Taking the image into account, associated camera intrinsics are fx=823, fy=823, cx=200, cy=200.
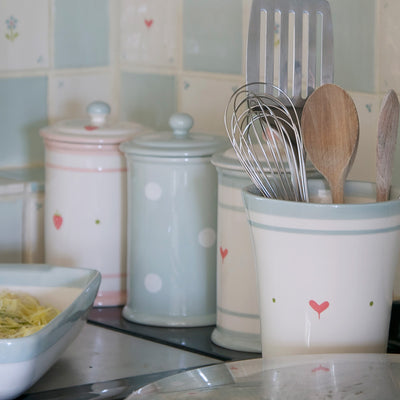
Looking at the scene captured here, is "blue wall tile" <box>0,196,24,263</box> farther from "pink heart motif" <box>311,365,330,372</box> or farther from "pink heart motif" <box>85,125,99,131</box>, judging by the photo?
"pink heart motif" <box>311,365,330,372</box>

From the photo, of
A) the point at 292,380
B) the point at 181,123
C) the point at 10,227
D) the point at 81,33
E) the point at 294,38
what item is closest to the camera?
the point at 292,380

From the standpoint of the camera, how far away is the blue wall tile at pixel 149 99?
3.11ft

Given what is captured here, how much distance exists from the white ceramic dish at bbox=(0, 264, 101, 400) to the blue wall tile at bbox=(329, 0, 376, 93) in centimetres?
28

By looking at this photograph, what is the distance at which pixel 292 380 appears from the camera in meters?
0.51

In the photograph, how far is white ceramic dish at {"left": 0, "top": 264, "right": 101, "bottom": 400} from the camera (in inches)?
22.1

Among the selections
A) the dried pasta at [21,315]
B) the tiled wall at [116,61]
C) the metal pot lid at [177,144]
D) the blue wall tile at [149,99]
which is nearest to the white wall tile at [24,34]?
the tiled wall at [116,61]

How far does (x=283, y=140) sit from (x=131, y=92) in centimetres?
43

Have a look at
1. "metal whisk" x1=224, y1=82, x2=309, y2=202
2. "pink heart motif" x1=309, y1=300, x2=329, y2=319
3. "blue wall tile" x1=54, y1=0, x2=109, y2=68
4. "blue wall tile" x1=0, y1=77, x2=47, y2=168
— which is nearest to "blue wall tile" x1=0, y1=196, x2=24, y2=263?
"blue wall tile" x1=0, y1=77, x2=47, y2=168

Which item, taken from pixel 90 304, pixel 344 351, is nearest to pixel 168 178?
pixel 90 304

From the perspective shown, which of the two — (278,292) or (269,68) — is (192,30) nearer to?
(269,68)

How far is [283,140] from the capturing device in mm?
586

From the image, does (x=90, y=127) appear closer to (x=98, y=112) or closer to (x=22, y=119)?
(x=98, y=112)

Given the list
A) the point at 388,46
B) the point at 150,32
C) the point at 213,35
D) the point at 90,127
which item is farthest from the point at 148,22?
the point at 388,46

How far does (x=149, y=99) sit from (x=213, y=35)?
0.41 feet
